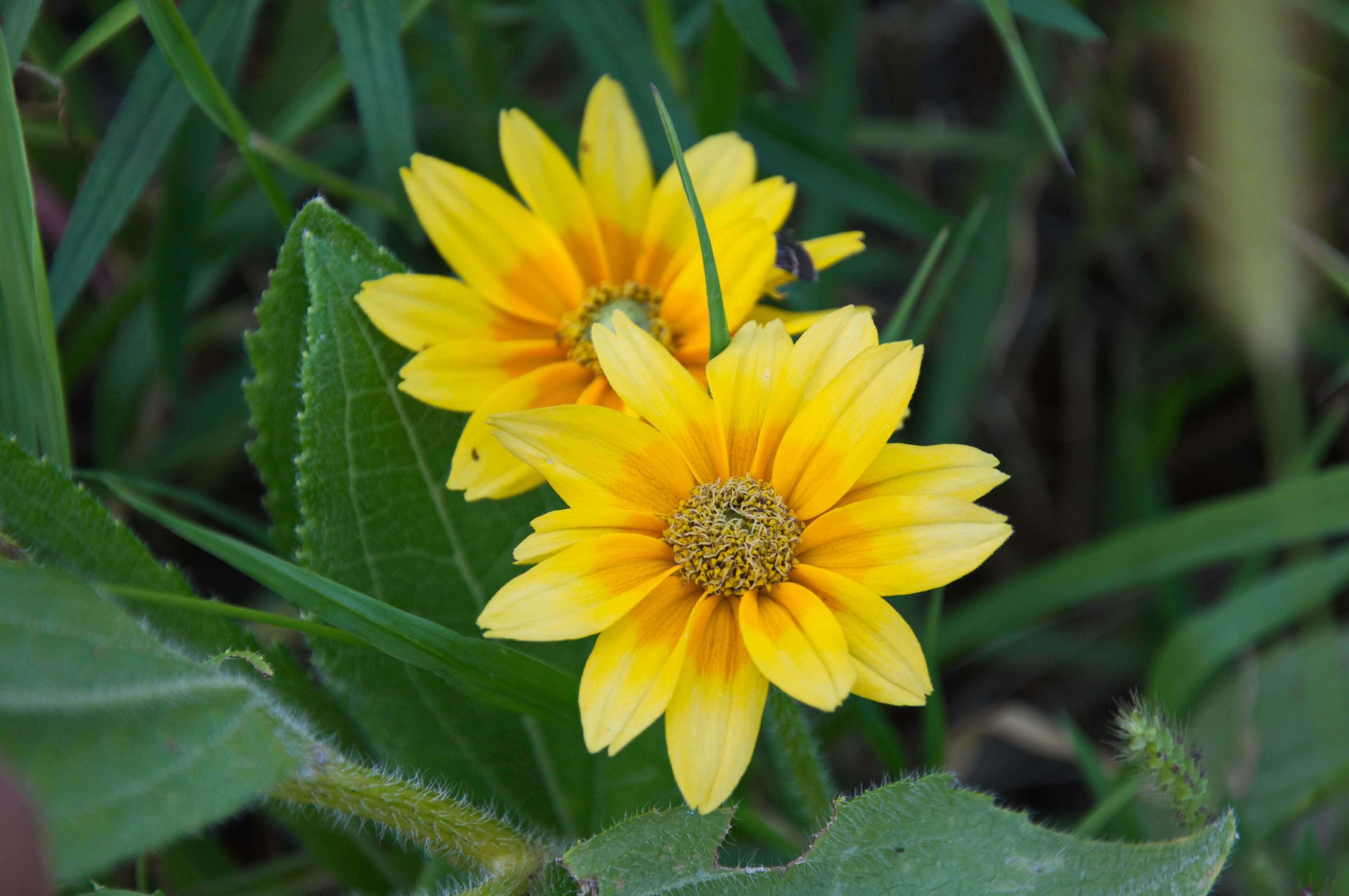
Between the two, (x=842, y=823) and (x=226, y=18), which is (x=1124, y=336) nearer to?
(x=842, y=823)

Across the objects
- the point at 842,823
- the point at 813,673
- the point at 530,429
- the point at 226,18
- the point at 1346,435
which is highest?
the point at 226,18

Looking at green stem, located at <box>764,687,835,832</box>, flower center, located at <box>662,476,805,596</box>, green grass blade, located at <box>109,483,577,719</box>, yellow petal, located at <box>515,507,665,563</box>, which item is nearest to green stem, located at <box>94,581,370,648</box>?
green grass blade, located at <box>109,483,577,719</box>

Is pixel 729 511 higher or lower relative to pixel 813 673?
higher

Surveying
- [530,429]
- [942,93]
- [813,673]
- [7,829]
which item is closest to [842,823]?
[813,673]

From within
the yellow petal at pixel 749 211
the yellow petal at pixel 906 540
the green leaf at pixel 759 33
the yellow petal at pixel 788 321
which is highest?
the green leaf at pixel 759 33

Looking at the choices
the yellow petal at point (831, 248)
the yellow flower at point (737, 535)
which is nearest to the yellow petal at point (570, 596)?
the yellow flower at point (737, 535)

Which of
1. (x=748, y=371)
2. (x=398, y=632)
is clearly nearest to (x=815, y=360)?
(x=748, y=371)

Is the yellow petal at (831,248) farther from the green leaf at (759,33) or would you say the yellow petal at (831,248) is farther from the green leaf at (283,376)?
the green leaf at (283,376)
